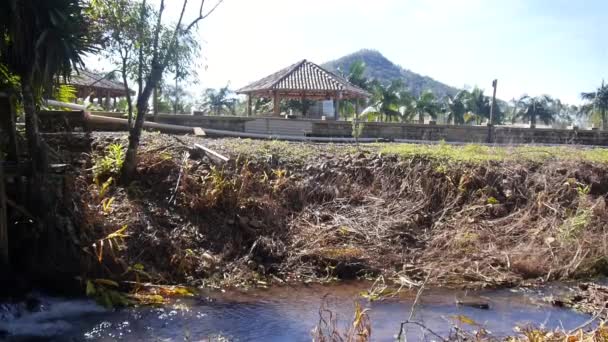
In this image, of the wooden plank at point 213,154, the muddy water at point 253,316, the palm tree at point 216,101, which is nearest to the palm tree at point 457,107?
the palm tree at point 216,101

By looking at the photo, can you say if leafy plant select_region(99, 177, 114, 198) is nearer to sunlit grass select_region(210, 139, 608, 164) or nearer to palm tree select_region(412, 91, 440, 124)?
sunlit grass select_region(210, 139, 608, 164)

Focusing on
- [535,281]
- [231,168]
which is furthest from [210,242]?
[535,281]

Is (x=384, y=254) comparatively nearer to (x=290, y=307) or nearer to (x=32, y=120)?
(x=290, y=307)

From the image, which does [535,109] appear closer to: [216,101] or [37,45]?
[216,101]

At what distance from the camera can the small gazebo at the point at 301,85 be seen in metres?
26.9

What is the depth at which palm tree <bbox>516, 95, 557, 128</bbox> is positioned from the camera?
63.0 meters

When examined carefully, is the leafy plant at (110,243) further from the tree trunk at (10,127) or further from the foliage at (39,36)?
the foliage at (39,36)

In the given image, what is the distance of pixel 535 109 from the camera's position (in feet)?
207

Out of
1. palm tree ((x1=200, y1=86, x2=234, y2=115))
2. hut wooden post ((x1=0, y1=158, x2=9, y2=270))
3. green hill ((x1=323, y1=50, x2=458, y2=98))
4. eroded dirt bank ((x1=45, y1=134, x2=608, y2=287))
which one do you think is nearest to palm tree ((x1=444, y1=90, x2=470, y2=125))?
palm tree ((x1=200, y1=86, x2=234, y2=115))

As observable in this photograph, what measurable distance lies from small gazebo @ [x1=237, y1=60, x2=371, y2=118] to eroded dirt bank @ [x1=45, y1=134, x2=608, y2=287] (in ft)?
41.5

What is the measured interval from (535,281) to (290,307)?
461 cm

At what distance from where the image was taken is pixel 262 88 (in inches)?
1073

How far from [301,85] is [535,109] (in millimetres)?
43176

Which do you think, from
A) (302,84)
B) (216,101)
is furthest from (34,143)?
(216,101)
